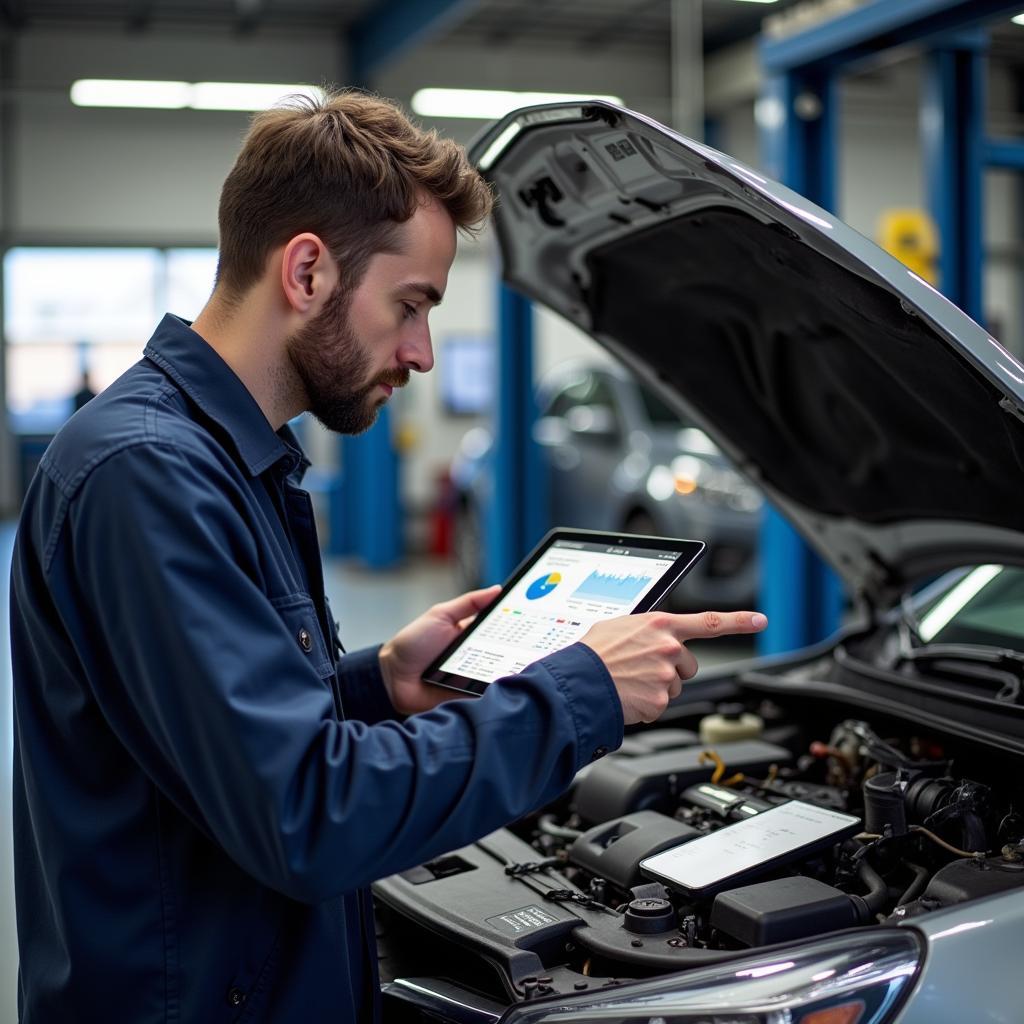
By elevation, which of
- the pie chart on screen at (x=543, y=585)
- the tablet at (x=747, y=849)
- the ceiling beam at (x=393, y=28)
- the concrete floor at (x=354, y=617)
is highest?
the ceiling beam at (x=393, y=28)

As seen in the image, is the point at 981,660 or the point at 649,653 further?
the point at 981,660

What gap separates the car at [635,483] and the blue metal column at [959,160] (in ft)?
4.15

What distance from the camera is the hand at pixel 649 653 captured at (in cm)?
132

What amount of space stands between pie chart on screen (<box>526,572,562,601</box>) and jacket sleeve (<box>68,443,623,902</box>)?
556 mm

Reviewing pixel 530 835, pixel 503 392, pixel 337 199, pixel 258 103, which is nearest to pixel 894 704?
pixel 530 835

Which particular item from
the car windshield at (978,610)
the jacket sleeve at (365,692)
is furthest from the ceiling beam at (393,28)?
the jacket sleeve at (365,692)

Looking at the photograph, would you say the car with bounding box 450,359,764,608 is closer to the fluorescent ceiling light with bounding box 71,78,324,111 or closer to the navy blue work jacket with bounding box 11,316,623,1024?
the navy blue work jacket with bounding box 11,316,623,1024

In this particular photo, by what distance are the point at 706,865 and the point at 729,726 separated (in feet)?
2.34

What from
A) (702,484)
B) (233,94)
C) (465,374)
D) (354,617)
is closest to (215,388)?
(702,484)

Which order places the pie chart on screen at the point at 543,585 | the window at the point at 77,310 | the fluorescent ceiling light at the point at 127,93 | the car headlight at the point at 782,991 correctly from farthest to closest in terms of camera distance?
the window at the point at 77,310 → the fluorescent ceiling light at the point at 127,93 → the pie chart on screen at the point at 543,585 → the car headlight at the point at 782,991

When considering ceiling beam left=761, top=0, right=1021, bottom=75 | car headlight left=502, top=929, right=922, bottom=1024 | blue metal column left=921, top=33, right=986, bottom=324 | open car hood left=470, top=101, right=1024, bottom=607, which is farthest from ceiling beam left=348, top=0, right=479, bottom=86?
car headlight left=502, top=929, right=922, bottom=1024

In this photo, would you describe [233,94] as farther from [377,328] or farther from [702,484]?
[377,328]

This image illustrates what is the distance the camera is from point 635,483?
263 inches

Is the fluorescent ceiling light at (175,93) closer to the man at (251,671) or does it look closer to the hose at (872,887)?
the man at (251,671)
